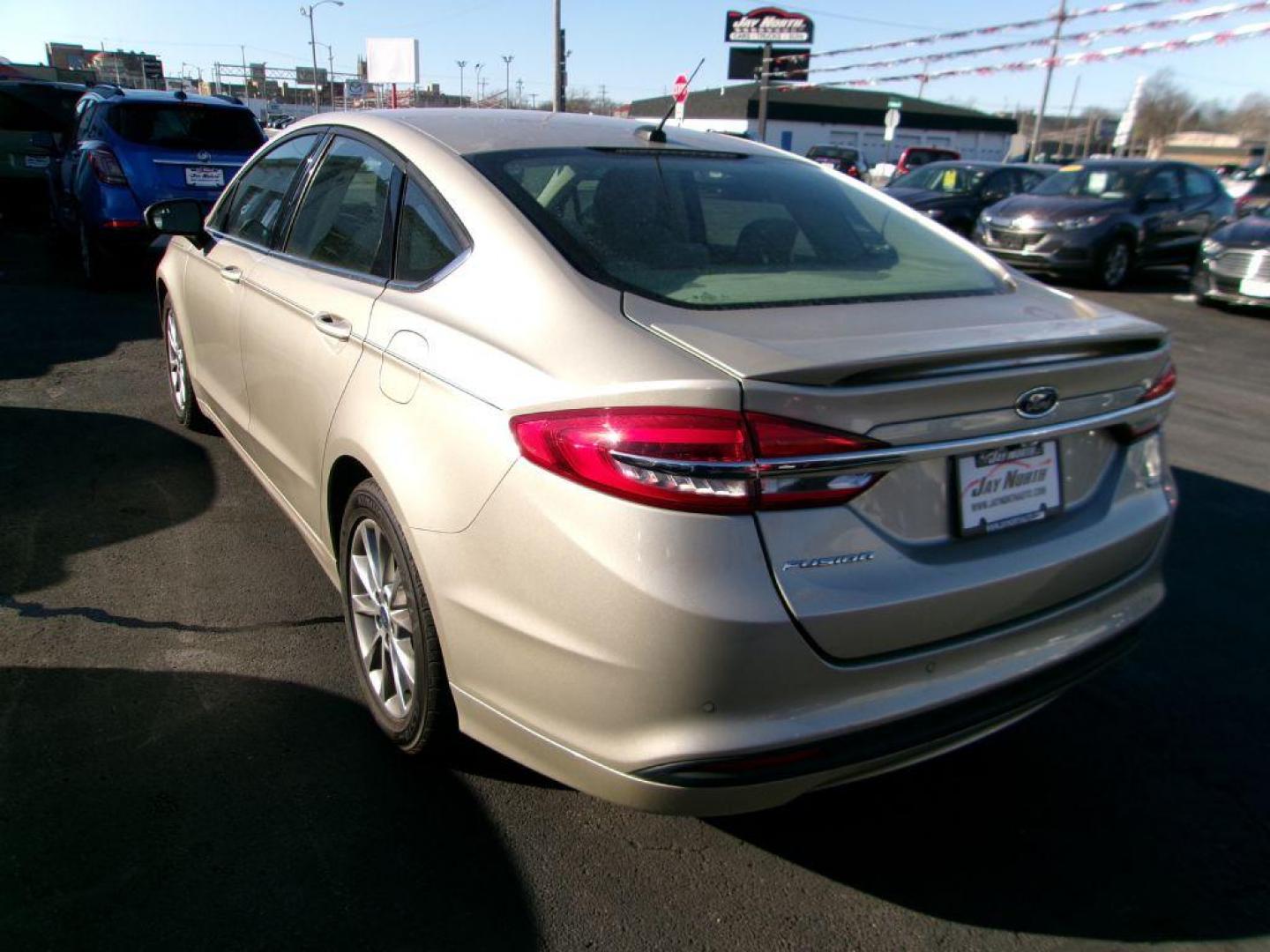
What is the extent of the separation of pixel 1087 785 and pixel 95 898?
249 centimetres

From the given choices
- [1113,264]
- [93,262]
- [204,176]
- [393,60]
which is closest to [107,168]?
[204,176]

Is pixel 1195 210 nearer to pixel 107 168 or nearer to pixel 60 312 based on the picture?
pixel 107 168

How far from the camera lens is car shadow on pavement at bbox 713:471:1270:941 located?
7.33 ft

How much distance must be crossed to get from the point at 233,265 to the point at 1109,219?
11583 mm

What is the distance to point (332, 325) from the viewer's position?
9.19 feet

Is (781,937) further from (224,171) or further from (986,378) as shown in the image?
(224,171)

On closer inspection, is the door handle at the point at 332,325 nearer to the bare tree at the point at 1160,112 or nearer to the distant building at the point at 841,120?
the distant building at the point at 841,120

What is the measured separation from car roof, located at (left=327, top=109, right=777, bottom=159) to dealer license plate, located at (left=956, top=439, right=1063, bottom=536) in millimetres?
1533

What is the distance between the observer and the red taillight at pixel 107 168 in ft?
28.0

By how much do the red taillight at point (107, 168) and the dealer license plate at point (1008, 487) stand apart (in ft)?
28.6

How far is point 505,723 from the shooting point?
83.9 inches

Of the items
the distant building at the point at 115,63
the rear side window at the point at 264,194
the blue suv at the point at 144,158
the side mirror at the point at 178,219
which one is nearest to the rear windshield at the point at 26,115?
the blue suv at the point at 144,158

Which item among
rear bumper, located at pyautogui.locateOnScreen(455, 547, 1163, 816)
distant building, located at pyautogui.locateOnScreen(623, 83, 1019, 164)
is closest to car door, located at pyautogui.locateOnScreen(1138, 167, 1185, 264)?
rear bumper, located at pyautogui.locateOnScreen(455, 547, 1163, 816)

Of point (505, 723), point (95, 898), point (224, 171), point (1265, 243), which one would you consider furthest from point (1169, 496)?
point (1265, 243)
